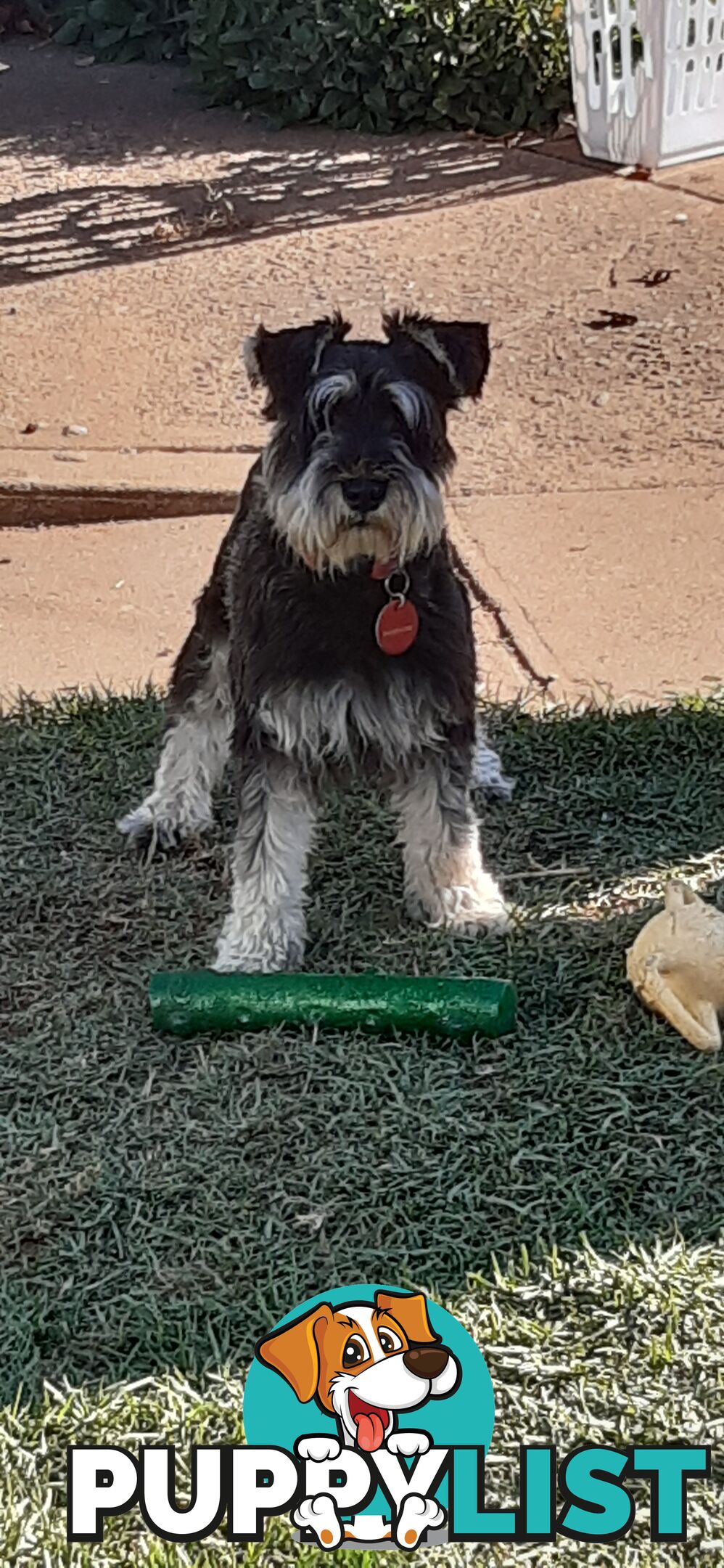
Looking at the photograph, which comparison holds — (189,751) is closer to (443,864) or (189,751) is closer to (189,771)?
(189,771)

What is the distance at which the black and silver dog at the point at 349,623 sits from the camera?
398 centimetres

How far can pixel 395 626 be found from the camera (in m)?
4.22

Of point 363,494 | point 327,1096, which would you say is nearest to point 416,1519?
point 327,1096

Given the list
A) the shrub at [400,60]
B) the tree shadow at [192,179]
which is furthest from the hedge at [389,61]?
the tree shadow at [192,179]

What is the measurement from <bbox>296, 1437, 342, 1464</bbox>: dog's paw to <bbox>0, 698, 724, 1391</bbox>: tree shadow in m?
0.36

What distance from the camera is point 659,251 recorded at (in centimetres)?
898

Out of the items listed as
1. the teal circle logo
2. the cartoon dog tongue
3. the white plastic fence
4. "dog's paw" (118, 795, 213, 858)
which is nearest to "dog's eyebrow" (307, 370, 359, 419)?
"dog's paw" (118, 795, 213, 858)

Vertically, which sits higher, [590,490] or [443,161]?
[443,161]

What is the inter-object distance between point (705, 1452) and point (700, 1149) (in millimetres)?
827

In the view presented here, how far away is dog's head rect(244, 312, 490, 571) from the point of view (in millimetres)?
3941

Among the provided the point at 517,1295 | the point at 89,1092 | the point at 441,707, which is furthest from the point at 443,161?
the point at 517,1295

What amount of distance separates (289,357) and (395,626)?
630 mm

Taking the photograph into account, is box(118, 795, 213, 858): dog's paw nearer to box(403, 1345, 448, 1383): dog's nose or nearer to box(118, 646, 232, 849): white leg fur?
box(118, 646, 232, 849): white leg fur

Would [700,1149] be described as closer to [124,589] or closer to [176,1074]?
[176,1074]
